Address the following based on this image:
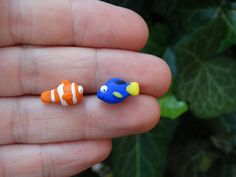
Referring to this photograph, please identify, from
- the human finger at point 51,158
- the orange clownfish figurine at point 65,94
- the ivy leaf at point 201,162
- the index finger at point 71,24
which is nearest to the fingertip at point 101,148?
the human finger at point 51,158

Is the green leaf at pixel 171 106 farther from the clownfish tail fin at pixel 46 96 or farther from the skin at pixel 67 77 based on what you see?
the clownfish tail fin at pixel 46 96

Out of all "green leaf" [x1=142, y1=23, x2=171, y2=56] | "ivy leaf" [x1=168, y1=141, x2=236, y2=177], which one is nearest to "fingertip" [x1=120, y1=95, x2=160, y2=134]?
"green leaf" [x1=142, y1=23, x2=171, y2=56]

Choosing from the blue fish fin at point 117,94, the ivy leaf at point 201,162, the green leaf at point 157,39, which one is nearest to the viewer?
the blue fish fin at point 117,94

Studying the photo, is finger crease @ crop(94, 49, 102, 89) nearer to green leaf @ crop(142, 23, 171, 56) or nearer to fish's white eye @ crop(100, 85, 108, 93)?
fish's white eye @ crop(100, 85, 108, 93)

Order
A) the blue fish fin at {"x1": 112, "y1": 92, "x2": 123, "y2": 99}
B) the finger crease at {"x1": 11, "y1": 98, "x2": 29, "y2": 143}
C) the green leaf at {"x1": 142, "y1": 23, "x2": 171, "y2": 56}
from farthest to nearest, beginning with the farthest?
the green leaf at {"x1": 142, "y1": 23, "x2": 171, "y2": 56} < the finger crease at {"x1": 11, "y1": 98, "x2": 29, "y2": 143} < the blue fish fin at {"x1": 112, "y1": 92, "x2": 123, "y2": 99}

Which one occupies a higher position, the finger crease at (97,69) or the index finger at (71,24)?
the index finger at (71,24)

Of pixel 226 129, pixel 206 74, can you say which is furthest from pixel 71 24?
pixel 226 129
